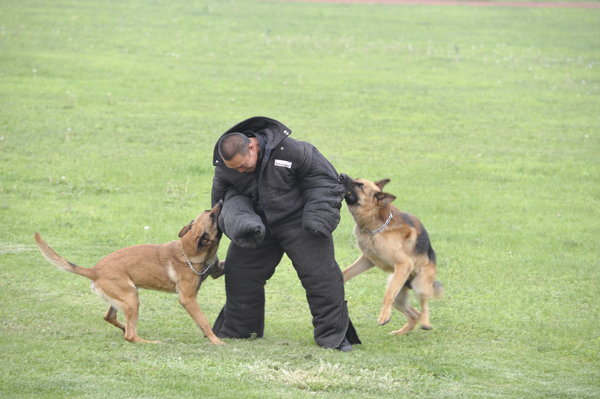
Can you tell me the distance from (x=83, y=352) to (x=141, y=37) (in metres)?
22.8

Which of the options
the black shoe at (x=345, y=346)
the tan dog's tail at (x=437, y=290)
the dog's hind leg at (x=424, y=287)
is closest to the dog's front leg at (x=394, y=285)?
the dog's hind leg at (x=424, y=287)

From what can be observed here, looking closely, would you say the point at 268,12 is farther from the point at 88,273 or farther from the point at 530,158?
the point at 88,273

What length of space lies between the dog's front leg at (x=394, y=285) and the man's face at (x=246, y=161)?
1843mm

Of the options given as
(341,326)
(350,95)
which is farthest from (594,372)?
(350,95)

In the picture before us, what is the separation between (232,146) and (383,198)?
192 cm

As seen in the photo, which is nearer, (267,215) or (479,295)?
(267,215)

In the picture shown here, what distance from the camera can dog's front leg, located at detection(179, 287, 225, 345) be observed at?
7.79m

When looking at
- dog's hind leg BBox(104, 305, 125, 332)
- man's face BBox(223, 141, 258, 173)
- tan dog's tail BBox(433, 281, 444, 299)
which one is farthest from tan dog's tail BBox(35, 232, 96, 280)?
tan dog's tail BBox(433, 281, 444, 299)

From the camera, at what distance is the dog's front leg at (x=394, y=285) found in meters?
8.33

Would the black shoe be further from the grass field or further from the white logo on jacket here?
the white logo on jacket

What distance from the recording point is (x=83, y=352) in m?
7.06

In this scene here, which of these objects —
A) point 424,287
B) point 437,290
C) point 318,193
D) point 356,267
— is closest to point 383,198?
point 356,267

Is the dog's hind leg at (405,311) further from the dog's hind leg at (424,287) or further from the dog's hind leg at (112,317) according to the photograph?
the dog's hind leg at (112,317)

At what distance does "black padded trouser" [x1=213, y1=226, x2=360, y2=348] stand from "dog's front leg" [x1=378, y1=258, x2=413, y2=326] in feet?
1.46
